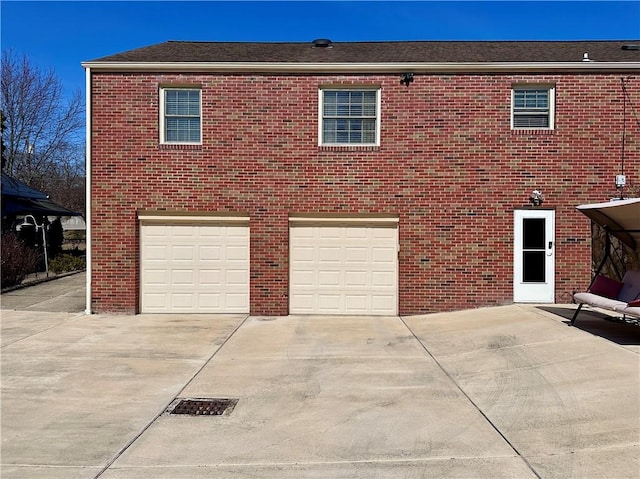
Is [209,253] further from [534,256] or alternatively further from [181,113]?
[534,256]

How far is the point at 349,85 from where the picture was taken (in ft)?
36.5

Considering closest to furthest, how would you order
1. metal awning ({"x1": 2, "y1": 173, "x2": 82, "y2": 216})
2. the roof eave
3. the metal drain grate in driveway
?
the metal drain grate in driveway, the roof eave, metal awning ({"x1": 2, "y1": 173, "x2": 82, "y2": 216})

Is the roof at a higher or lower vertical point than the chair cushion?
higher

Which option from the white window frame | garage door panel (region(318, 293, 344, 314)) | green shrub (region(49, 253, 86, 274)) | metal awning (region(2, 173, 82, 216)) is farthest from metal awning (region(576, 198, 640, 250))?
metal awning (region(2, 173, 82, 216))

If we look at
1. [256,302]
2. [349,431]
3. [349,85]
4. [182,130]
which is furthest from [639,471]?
[182,130]

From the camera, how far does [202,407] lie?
5504 millimetres

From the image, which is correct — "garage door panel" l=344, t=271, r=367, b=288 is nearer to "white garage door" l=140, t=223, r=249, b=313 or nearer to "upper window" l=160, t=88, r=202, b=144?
"white garage door" l=140, t=223, r=249, b=313

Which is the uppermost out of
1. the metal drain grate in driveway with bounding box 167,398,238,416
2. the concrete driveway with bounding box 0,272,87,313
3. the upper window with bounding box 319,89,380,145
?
the upper window with bounding box 319,89,380,145

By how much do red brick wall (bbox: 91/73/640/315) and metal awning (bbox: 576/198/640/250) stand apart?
50.0 inches

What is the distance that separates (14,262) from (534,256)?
13341 millimetres

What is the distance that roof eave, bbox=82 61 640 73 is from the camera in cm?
1083

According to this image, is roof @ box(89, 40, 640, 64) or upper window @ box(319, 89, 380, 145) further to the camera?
roof @ box(89, 40, 640, 64)

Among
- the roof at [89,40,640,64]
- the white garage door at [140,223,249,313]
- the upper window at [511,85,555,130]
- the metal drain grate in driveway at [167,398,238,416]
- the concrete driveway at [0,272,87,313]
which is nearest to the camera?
the metal drain grate in driveway at [167,398,238,416]

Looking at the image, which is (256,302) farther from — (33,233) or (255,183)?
(33,233)
